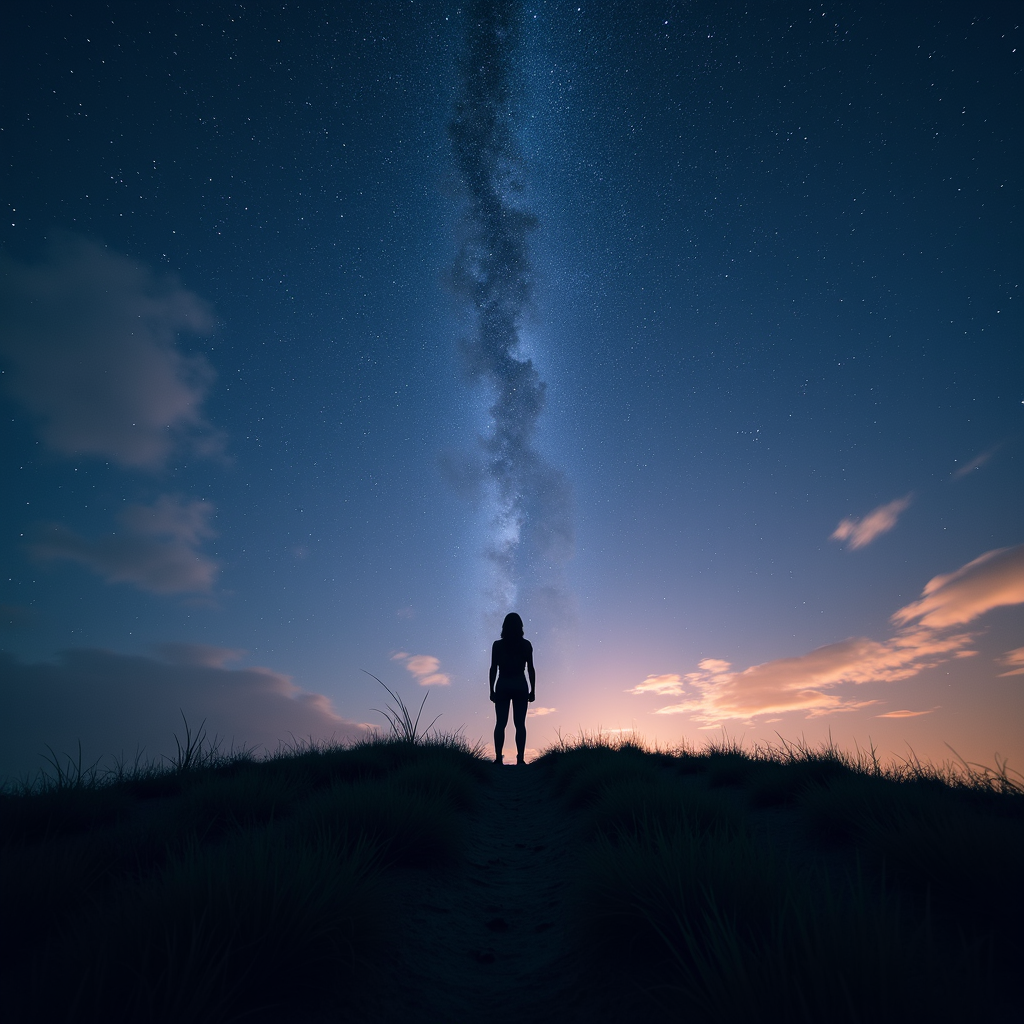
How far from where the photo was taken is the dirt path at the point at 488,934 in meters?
2.19

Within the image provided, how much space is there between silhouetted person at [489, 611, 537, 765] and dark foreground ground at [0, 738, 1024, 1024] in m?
4.71

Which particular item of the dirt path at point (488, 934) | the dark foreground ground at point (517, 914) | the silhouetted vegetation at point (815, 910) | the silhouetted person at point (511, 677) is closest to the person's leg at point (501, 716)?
the silhouetted person at point (511, 677)

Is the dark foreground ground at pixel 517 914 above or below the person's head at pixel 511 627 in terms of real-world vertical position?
below

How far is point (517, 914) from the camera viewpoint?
10.7ft

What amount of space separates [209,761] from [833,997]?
7.09m

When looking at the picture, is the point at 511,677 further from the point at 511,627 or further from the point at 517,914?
the point at 517,914

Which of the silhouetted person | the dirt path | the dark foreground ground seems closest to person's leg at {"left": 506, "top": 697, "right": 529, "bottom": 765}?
the silhouetted person

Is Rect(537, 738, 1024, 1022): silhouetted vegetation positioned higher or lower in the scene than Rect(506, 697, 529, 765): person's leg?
lower

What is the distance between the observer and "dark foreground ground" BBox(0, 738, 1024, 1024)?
156 cm

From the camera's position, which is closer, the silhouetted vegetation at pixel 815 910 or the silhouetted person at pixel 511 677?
the silhouetted vegetation at pixel 815 910

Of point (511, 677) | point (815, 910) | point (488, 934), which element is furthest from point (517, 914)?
point (511, 677)

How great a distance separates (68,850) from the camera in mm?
2854

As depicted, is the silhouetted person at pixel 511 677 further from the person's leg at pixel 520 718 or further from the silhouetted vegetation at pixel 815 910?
the silhouetted vegetation at pixel 815 910

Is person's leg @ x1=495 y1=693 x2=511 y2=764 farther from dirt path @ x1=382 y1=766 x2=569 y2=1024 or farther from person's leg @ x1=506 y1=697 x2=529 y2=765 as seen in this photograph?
dirt path @ x1=382 y1=766 x2=569 y2=1024
